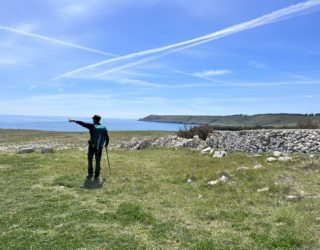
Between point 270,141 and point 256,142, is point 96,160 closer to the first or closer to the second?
point 256,142

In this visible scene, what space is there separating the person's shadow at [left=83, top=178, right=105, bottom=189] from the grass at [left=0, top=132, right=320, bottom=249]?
134mm

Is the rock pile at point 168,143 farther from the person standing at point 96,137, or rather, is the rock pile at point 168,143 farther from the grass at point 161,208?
the person standing at point 96,137

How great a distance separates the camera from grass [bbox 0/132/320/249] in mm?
10695

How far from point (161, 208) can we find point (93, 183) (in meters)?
5.23

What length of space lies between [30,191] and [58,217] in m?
4.40

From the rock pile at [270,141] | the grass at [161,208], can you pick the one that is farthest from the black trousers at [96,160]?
the rock pile at [270,141]

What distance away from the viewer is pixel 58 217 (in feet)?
42.0

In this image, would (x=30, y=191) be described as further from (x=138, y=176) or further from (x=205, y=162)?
(x=205, y=162)

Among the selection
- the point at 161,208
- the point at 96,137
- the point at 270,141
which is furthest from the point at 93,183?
the point at 270,141

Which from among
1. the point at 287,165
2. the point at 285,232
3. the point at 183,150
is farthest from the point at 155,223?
the point at 183,150

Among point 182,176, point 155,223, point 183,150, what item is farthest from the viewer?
point 183,150

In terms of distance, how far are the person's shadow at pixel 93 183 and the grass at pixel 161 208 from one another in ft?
0.44

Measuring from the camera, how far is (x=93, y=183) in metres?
18.1

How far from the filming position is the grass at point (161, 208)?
10.7 metres
